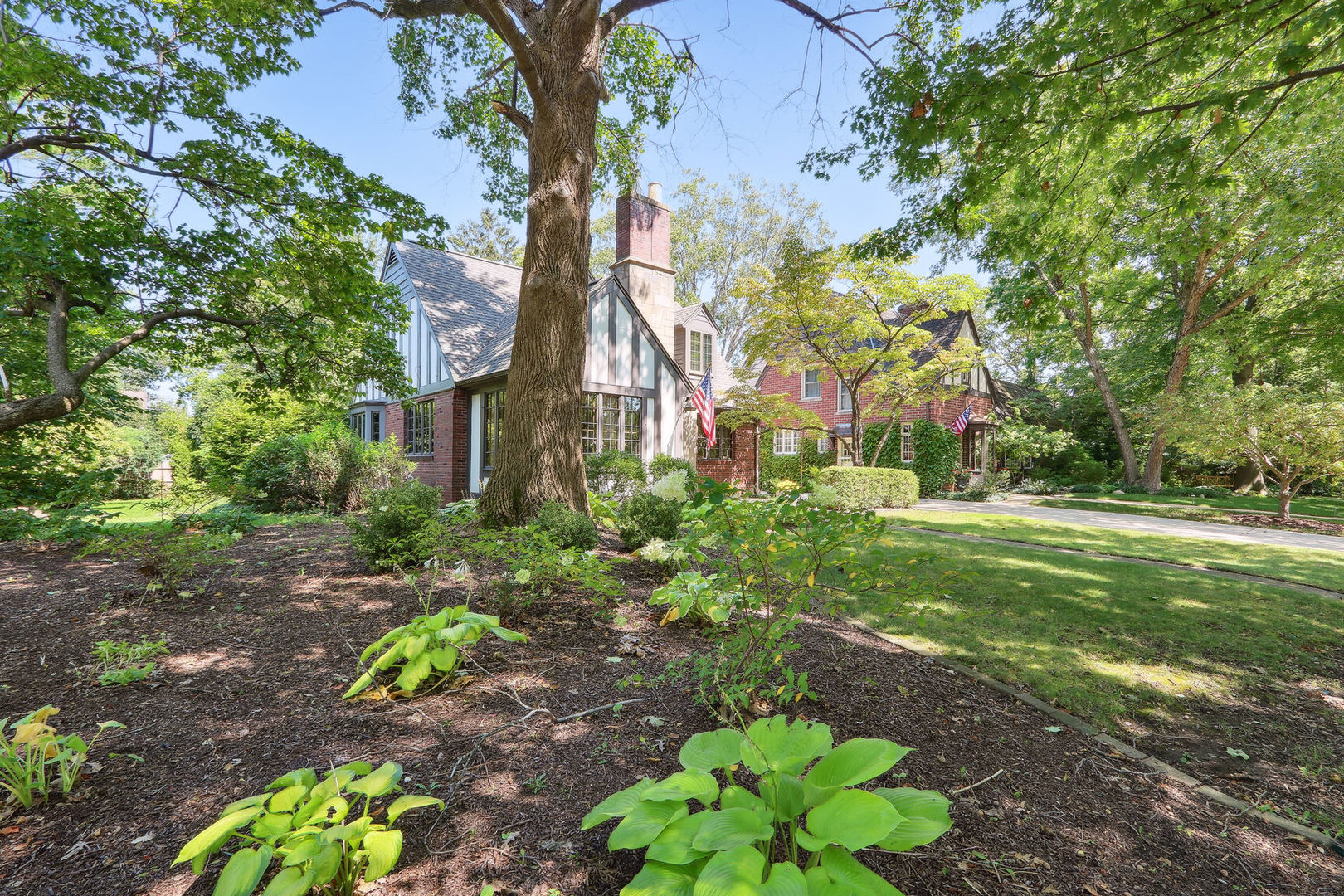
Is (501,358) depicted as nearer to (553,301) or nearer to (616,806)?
(553,301)

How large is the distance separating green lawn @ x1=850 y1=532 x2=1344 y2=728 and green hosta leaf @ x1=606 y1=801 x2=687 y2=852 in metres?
1.61

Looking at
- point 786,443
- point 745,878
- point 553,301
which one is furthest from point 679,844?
point 786,443

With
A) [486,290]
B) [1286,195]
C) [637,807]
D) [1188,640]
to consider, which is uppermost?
[486,290]

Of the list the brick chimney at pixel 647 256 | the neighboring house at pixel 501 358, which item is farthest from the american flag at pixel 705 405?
the brick chimney at pixel 647 256

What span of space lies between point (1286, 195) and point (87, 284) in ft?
40.5

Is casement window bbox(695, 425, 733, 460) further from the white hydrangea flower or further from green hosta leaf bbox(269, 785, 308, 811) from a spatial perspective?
green hosta leaf bbox(269, 785, 308, 811)

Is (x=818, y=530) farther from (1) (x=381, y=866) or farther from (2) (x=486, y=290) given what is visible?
(2) (x=486, y=290)

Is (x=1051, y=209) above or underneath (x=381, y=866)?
above

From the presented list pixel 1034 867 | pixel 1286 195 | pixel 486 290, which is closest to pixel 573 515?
pixel 1034 867

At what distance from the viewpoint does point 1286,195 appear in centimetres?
532

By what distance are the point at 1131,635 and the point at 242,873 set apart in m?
5.27

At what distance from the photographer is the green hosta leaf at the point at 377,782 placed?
4.58 feet

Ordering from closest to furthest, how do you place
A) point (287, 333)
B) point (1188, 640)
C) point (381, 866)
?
point (381, 866) → point (1188, 640) → point (287, 333)

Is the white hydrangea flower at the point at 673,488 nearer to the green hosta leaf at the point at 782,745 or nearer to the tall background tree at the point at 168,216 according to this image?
the green hosta leaf at the point at 782,745
